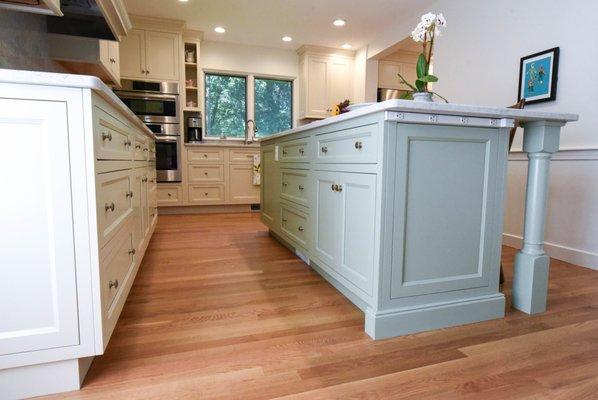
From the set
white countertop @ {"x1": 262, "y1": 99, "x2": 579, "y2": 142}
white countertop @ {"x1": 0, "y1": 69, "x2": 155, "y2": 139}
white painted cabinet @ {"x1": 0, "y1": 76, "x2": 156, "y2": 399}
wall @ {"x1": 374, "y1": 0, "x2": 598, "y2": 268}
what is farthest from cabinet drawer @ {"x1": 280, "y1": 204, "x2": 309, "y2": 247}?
wall @ {"x1": 374, "y1": 0, "x2": 598, "y2": 268}

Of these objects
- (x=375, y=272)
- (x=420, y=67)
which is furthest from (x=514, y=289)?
(x=420, y=67)

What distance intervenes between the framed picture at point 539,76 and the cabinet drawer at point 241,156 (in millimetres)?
3227

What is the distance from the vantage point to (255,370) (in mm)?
1156

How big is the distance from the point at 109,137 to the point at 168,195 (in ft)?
11.5

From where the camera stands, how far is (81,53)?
7.73 feet

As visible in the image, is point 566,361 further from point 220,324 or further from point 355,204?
point 220,324

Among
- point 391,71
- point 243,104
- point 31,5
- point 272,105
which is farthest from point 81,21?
point 391,71

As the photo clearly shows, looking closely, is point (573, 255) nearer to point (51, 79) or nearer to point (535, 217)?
point (535, 217)

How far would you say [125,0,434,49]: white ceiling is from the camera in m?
3.85

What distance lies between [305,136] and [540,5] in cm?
221

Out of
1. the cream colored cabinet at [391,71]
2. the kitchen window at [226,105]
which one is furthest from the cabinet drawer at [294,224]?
the cream colored cabinet at [391,71]

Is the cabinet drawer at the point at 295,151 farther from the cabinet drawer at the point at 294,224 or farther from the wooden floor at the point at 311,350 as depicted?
the wooden floor at the point at 311,350

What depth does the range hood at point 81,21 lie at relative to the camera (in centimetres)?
212

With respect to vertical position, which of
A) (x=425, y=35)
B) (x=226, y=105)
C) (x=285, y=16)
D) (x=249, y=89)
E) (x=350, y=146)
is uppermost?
(x=285, y=16)
